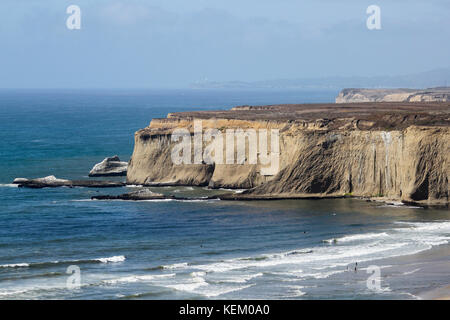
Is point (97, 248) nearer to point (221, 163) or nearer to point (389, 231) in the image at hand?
point (389, 231)

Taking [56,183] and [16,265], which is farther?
[56,183]

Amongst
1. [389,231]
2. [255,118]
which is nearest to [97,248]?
[389,231]

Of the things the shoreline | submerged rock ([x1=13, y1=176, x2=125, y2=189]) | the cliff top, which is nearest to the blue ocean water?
the shoreline

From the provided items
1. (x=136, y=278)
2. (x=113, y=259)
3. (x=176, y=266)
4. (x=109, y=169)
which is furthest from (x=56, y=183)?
(x=136, y=278)

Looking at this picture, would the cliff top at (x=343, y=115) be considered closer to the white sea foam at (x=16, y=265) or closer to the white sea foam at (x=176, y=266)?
the white sea foam at (x=176, y=266)

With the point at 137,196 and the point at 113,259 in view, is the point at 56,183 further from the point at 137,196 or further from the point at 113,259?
the point at 113,259
